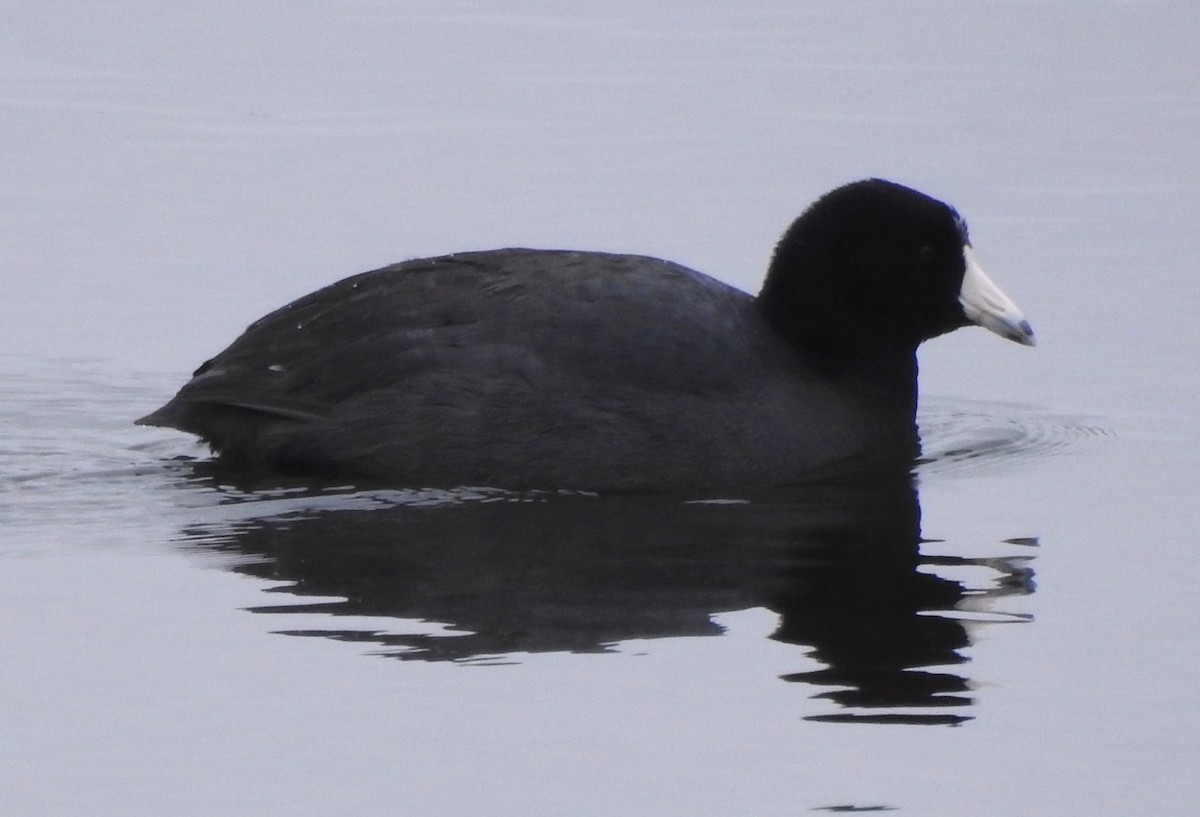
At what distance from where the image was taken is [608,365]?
8430 millimetres

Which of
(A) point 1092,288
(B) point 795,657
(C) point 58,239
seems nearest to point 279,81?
(C) point 58,239

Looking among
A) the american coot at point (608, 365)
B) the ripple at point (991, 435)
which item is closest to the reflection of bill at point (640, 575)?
the american coot at point (608, 365)

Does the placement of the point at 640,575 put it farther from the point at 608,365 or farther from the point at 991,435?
the point at 991,435

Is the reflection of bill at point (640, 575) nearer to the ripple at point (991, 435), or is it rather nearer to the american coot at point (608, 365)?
the american coot at point (608, 365)

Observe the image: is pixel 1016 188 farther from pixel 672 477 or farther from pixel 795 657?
pixel 795 657

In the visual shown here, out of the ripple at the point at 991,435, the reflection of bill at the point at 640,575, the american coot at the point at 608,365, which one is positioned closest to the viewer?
the reflection of bill at the point at 640,575

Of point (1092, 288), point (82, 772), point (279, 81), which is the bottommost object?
point (82, 772)

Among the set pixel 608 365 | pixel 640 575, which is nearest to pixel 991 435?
pixel 608 365

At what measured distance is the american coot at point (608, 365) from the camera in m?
8.41

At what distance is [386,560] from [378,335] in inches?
54.7

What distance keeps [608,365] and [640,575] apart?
4.32 ft

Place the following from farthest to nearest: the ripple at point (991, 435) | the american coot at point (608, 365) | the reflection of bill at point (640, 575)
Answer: the ripple at point (991, 435)
the american coot at point (608, 365)
the reflection of bill at point (640, 575)

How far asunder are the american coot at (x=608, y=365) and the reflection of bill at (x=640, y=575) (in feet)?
0.61

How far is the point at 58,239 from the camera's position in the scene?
467 inches
